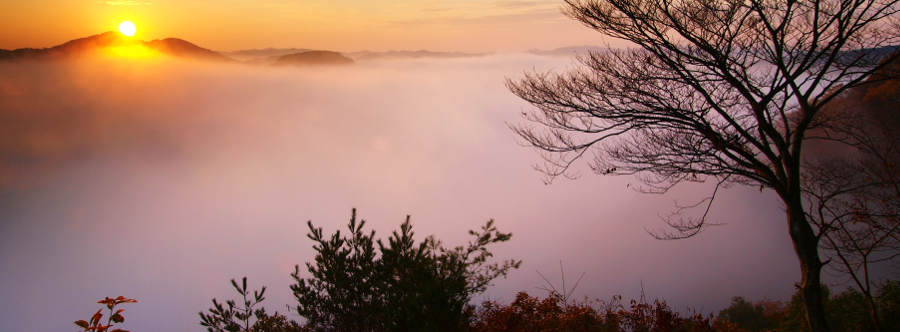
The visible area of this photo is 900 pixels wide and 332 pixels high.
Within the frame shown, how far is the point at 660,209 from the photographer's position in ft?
203

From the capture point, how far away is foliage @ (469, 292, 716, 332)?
5.03m

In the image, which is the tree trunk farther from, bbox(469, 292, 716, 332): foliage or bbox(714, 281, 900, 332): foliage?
bbox(469, 292, 716, 332): foliage

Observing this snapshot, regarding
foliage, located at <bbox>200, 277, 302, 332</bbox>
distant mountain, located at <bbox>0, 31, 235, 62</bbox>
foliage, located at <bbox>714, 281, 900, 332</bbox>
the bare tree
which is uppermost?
distant mountain, located at <bbox>0, 31, 235, 62</bbox>

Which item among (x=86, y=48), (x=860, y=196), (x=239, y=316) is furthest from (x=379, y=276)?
(x=86, y=48)

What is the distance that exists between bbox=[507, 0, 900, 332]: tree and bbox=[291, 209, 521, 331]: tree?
304cm

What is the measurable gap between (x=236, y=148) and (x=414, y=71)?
5858 centimetres

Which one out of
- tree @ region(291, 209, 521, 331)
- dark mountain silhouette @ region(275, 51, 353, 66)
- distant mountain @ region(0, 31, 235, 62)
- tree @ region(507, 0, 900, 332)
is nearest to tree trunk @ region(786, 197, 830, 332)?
tree @ region(507, 0, 900, 332)

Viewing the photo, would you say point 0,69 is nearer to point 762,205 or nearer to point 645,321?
point 645,321

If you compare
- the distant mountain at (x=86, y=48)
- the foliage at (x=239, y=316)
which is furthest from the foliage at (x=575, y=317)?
the distant mountain at (x=86, y=48)

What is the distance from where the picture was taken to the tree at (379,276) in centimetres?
378

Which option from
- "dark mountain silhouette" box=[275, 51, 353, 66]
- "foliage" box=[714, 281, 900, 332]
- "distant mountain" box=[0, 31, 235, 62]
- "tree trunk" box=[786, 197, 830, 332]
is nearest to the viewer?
"tree trunk" box=[786, 197, 830, 332]

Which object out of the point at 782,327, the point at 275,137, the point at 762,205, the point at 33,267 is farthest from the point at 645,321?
the point at 275,137

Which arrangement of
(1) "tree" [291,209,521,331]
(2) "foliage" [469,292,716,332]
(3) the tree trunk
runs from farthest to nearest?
(3) the tree trunk → (2) "foliage" [469,292,716,332] → (1) "tree" [291,209,521,331]

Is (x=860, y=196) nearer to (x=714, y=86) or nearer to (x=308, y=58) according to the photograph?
(x=714, y=86)
